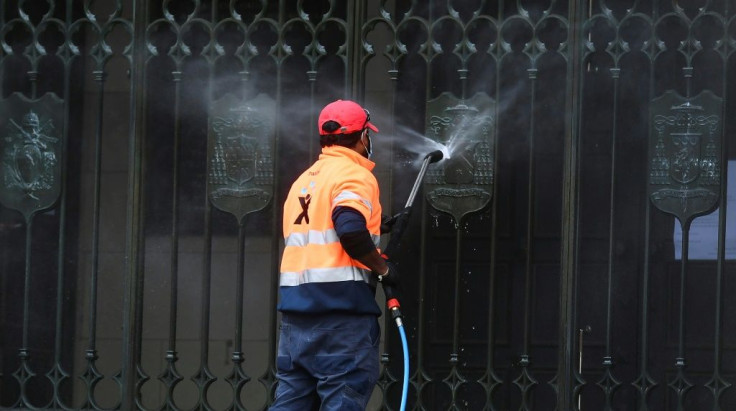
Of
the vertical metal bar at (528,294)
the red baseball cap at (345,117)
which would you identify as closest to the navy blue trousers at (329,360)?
the red baseball cap at (345,117)

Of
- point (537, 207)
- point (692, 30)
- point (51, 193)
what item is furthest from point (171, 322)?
point (692, 30)

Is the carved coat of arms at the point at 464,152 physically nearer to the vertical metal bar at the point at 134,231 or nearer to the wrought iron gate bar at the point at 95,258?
the vertical metal bar at the point at 134,231

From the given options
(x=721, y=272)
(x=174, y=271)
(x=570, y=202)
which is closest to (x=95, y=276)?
(x=174, y=271)

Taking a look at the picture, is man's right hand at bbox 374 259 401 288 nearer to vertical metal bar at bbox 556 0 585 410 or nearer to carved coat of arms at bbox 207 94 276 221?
vertical metal bar at bbox 556 0 585 410

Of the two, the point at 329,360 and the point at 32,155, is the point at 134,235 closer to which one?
the point at 32,155

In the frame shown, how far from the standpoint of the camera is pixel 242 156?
708cm

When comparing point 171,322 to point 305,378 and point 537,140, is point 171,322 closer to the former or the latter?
point 305,378

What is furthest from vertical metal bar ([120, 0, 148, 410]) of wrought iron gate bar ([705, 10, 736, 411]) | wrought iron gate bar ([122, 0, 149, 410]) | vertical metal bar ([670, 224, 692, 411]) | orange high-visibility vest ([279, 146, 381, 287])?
wrought iron gate bar ([705, 10, 736, 411])

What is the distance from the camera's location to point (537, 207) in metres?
7.47

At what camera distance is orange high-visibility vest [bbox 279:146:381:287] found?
551 cm

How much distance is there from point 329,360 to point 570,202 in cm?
189

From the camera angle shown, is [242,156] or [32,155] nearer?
[242,156]

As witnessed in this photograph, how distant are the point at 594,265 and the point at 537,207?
20.4 inches

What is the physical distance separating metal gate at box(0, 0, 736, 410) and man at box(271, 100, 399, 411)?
125 cm
